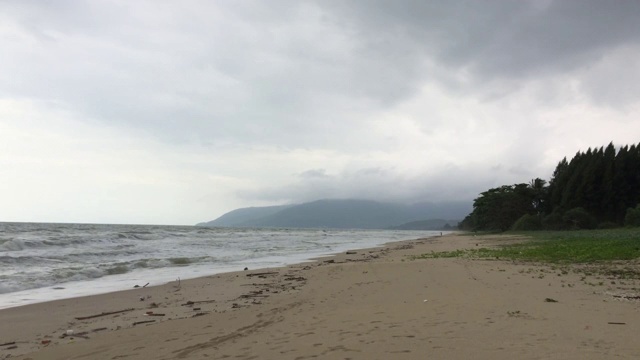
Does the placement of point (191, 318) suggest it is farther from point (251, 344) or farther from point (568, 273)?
point (568, 273)

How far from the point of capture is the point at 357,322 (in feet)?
23.8

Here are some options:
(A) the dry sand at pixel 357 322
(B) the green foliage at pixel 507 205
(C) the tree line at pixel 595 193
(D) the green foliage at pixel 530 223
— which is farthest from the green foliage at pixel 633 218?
(A) the dry sand at pixel 357 322

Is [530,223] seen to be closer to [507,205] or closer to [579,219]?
[579,219]

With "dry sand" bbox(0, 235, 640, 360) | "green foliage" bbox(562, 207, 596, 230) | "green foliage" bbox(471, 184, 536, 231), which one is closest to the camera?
"dry sand" bbox(0, 235, 640, 360)

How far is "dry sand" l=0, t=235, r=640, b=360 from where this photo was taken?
5594 millimetres

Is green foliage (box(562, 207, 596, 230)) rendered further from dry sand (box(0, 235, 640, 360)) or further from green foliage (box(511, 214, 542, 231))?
dry sand (box(0, 235, 640, 360))

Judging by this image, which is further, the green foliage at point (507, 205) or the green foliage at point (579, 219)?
the green foliage at point (507, 205)

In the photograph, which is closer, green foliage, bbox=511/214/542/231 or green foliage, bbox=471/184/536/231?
green foliage, bbox=511/214/542/231

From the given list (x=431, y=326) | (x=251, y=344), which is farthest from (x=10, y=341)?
(x=431, y=326)

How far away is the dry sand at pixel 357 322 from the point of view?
5.59 metres

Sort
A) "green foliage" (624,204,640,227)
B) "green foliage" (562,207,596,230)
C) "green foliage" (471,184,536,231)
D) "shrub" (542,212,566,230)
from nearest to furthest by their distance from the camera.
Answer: "green foliage" (624,204,640,227) < "green foliage" (562,207,596,230) < "shrub" (542,212,566,230) < "green foliage" (471,184,536,231)

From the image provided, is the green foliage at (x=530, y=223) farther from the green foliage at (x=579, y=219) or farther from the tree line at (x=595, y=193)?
the green foliage at (x=579, y=219)

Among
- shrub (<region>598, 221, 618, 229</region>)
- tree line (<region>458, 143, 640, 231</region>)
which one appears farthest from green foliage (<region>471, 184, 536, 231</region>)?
shrub (<region>598, 221, 618, 229</region>)

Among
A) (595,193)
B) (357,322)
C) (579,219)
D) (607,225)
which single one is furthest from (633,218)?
(357,322)
